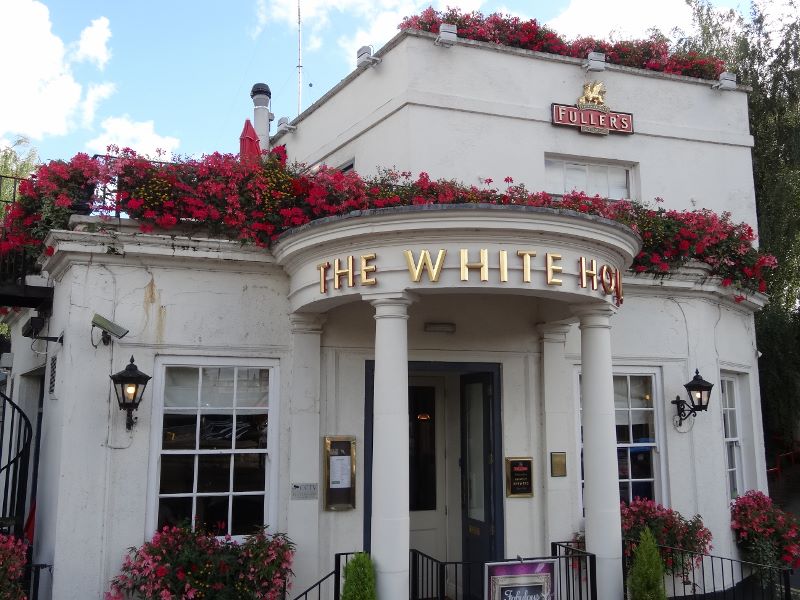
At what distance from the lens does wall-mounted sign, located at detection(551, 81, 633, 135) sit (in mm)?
9969

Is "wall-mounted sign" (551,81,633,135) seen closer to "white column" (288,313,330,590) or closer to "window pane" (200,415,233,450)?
"white column" (288,313,330,590)

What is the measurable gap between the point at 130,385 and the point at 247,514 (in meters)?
1.85

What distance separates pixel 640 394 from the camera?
9.05m

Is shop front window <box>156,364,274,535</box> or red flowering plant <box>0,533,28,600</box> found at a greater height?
shop front window <box>156,364,274,535</box>

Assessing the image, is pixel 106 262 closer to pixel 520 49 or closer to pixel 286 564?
pixel 286 564

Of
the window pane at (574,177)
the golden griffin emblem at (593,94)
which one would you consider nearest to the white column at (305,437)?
the window pane at (574,177)

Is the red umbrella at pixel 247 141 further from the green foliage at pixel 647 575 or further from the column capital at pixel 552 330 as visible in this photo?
the green foliage at pixel 647 575

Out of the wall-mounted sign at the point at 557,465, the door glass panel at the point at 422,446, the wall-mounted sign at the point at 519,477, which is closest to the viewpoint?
the wall-mounted sign at the point at 519,477

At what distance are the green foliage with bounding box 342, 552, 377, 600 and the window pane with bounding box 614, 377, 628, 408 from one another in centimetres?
418

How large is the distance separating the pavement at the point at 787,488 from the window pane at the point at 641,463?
741 centimetres

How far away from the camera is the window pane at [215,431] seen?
24.8ft

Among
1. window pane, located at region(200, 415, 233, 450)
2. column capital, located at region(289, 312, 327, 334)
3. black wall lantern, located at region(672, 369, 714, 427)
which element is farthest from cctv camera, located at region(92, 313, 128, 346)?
black wall lantern, located at region(672, 369, 714, 427)

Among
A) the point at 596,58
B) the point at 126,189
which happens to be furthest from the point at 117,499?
the point at 596,58

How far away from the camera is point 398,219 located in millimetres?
6371
